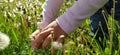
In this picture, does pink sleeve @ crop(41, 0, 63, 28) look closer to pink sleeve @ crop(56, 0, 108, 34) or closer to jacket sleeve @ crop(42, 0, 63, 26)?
jacket sleeve @ crop(42, 0, 63, 26)

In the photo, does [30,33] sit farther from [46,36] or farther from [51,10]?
[46,36]

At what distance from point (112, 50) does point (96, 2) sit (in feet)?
1.15

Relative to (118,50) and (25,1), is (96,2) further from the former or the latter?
(25,1)

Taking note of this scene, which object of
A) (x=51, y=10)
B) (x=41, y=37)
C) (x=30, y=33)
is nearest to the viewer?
(x=41, y=37)

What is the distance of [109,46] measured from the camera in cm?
171

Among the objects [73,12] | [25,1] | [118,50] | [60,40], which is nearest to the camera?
[60,40]

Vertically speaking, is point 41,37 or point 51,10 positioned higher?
point 51,10

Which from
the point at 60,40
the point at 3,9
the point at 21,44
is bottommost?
the point at 60,40

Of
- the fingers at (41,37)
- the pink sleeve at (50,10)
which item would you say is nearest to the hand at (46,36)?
the fingers at (41,37)

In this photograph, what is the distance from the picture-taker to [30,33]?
1.85 metres

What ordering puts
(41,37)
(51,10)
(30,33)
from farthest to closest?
(30,33), (51,10), (41,37)

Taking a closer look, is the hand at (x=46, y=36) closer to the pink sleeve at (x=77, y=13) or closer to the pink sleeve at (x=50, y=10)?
the pink sleeve at (x=77, y=13)

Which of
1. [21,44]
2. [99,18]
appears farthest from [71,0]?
[21,44]

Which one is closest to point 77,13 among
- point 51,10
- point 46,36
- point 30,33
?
point 46,36
